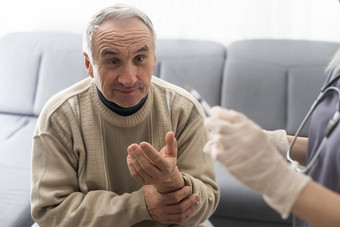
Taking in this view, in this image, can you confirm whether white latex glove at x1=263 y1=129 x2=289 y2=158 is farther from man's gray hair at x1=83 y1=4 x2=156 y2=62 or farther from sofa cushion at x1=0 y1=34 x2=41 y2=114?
sofa cushion at x1=0 y1=34 x2=41 y2=114

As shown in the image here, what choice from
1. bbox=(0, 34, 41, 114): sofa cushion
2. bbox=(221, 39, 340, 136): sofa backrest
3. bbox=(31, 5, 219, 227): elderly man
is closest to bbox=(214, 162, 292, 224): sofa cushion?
bbox=(221, 39, 340, 136): sofa backrest

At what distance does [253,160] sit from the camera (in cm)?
100

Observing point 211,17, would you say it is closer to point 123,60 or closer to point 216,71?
point 216,71

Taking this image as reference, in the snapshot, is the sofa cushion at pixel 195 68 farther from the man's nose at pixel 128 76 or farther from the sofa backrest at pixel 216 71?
the man's nose at pixel 128 76

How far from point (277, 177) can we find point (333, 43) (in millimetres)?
1979

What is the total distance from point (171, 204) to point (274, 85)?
1.30 metres

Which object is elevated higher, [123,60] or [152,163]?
[123,60]

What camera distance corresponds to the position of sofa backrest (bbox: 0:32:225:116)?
254cm

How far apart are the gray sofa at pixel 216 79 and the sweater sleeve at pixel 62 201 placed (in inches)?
30.4

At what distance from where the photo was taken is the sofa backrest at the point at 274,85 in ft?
8.00

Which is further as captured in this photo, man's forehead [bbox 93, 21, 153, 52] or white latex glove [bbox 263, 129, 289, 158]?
white latex glove [bbox 263, 129, 289, 158]

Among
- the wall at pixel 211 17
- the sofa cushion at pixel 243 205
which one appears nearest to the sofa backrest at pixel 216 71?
the wall at pixel 211 17

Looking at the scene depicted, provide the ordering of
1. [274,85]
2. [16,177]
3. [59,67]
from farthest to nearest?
1. [59,67]
2. [274,85]
3. [16,177]

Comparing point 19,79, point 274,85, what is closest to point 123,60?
point 274,85
